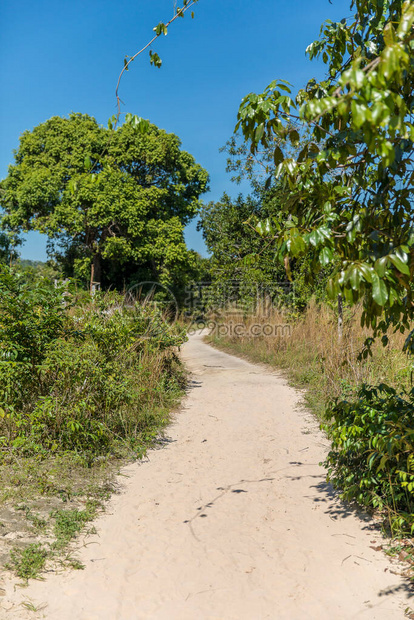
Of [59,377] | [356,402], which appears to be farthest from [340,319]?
[59,377]

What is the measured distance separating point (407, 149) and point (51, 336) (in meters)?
3.74

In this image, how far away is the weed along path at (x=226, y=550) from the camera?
9.04 feet

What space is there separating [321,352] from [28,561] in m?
6.93

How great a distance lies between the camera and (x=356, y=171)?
9.30 ft

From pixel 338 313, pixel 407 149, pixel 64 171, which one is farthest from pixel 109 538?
pixel 64 171

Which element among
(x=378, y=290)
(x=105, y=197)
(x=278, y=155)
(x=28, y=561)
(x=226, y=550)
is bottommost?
(x=226, y=550)

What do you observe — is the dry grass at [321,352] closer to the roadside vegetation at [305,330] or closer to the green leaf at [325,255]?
the roadside vegetation at [305,330]

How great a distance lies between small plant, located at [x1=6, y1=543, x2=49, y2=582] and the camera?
2895mm

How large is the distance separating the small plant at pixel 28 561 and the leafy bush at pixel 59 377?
4.18 ft

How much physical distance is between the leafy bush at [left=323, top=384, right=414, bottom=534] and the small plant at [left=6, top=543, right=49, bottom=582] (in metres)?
2.07

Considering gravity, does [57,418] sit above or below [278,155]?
below

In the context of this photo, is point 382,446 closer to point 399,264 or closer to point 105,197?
point 399,264

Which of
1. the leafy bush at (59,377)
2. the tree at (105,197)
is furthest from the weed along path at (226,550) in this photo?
the tree at (105,197)

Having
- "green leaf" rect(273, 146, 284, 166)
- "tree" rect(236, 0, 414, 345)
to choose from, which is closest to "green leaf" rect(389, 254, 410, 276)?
"tree" rect(236, 0, 414, 345)
